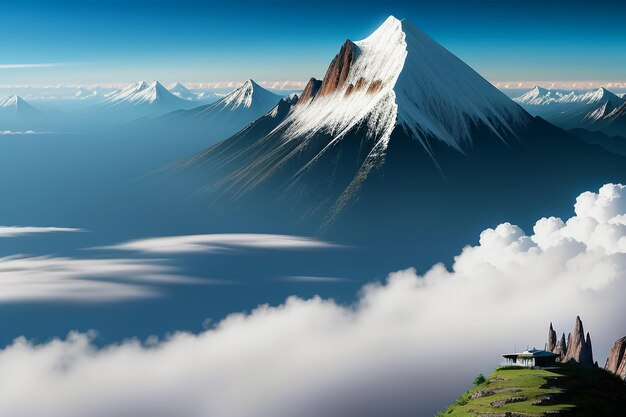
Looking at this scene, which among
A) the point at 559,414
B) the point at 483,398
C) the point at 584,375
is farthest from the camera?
the point at 584,375

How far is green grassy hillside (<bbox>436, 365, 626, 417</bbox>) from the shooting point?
168m

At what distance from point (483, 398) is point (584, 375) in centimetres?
3304

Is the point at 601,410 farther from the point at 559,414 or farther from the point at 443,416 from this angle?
the point at 443,416

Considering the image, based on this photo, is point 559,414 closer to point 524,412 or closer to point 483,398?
point 524,412

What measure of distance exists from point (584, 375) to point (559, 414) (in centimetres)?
3902

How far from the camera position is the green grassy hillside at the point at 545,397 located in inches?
6634

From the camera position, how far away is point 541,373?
19638 cm

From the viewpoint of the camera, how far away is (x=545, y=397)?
569 feet

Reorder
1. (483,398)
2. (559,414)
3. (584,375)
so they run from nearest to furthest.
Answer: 1. (559,414)
2. (483,398)
3. (584,375)

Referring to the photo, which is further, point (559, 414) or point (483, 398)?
point (483, 398)

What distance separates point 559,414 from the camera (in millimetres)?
165000

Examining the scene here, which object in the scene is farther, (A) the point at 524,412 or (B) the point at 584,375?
(B) the point at 584,375

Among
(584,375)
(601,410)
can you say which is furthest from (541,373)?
(601,410)

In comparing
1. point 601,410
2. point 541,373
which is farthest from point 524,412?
point 541,373
